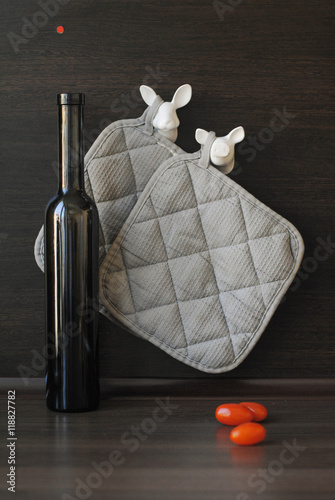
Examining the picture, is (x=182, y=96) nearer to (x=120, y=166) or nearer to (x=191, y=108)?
(x=191, y=108)

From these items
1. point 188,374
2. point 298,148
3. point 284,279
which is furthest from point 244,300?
point 298,148

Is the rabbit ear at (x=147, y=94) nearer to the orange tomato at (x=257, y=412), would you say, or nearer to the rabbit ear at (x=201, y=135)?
the rabbit ear at (x=201, y=135)

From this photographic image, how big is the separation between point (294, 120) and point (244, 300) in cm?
37

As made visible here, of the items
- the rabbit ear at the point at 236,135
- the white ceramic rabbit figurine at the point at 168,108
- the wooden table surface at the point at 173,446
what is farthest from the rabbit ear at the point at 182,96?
the wooden table surface at the point at 173,446

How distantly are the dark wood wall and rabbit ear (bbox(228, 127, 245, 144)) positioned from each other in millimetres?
62

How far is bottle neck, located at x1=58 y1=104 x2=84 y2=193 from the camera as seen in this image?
0.95 metres

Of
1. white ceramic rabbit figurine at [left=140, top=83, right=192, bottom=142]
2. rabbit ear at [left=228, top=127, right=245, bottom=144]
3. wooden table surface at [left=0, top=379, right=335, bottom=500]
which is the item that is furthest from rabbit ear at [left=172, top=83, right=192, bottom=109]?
wooden table surface at [left=0, top=379, right=335, bottom=500]

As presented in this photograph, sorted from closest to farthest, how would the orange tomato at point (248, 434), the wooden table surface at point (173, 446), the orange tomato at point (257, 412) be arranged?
the wooden table surface at point (173, 446)
the orange tomato at point (248, 434)
the orange tomato at point (257, 412)

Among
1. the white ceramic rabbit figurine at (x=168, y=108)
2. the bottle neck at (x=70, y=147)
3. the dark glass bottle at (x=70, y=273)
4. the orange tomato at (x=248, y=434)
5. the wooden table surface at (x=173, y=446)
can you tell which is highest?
the white ceramic rabbit figurine at (x=168, y=108)

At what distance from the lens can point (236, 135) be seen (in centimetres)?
105

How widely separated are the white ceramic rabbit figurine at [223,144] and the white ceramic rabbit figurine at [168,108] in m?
0.05

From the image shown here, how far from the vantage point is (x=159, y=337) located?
1.06 m

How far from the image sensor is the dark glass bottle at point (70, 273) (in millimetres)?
948

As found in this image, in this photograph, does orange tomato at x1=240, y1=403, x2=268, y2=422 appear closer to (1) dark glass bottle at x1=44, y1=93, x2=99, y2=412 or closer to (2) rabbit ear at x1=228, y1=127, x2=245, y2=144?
(1) dark glass bottle at x1=44, y1=93, x2=99, y2=412
